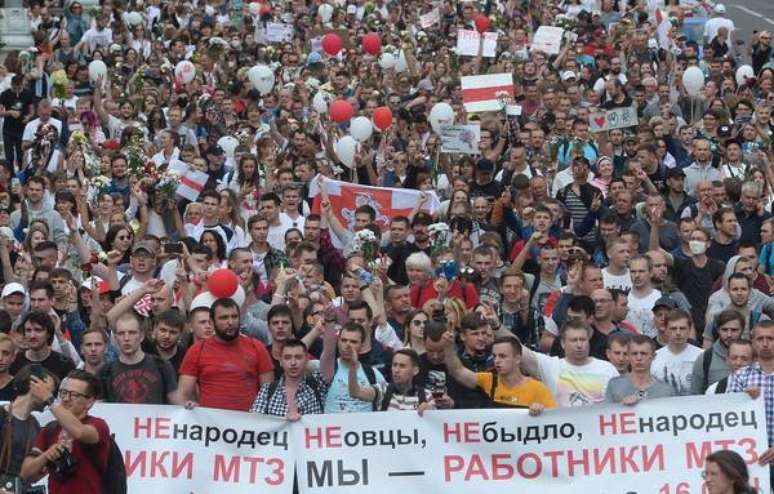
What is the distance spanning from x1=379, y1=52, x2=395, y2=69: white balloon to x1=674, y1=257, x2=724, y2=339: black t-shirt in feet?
33.7

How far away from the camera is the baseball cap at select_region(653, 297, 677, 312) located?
1390 centimetres

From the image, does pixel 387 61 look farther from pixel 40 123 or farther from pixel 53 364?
pixel 53 364

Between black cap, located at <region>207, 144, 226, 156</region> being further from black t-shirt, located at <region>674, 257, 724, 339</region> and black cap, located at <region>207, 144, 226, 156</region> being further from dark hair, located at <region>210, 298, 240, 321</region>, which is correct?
dark hair, located at <region>210, 298, 240, 321</region>

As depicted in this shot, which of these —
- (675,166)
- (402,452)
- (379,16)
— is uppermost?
(402,452)

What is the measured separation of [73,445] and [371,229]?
602cm

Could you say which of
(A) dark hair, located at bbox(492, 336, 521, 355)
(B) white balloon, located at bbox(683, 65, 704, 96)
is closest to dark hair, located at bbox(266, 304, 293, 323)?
(A) dark hair, located at bbox(492, 336, 521, 355)

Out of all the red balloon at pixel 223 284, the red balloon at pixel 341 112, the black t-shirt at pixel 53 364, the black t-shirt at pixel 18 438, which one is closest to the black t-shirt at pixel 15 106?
the red balloon at pixel 341 112

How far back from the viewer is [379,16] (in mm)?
30422

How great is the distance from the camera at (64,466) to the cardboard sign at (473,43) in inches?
587

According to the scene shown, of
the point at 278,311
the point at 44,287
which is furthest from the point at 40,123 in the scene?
→ the point at 278,311

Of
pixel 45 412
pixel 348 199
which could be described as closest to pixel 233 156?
pixel 348 199

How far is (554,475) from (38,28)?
721 inches

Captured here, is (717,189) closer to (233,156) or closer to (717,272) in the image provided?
(717,272)

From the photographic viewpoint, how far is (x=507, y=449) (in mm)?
12391
